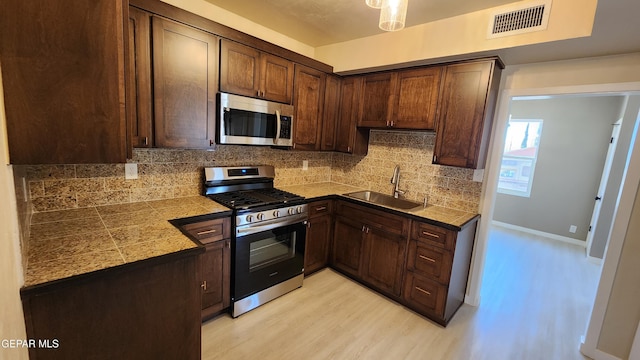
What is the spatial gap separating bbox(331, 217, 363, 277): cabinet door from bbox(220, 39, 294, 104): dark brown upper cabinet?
5.00 ft

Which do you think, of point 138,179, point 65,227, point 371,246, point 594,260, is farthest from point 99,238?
point 594,260

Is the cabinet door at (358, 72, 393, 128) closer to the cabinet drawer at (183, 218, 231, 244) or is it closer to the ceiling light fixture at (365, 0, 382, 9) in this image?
the ceiling light fixture at (365, 0, 382, 9)

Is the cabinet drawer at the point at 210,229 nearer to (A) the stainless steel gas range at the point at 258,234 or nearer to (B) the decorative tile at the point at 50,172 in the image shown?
(A) the stainless steel gas range at the point at 258,234

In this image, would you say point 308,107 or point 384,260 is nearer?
point 384,260

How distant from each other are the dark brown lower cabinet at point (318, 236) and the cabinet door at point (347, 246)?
9cm

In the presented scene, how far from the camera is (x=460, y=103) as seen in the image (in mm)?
2361

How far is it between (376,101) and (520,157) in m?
4.18

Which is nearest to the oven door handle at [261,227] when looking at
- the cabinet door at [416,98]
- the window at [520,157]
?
the cabinet door at [416,98]

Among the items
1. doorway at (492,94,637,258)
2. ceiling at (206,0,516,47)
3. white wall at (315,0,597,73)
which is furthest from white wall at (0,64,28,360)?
doorway at (492,94,637,258)

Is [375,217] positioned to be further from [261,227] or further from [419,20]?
[419,20]

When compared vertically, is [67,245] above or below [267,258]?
above

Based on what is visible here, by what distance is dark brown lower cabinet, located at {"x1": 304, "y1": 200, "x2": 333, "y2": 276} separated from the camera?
2902 millimetres

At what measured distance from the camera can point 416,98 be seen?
2.64 meters

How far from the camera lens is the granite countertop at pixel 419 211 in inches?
92.7
